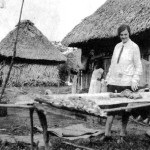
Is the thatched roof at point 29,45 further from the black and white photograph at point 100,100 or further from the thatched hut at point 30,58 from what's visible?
the black and white photograph at point 100,100

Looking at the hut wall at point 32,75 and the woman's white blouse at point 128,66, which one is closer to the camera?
the woman's white blouse at point 128,66

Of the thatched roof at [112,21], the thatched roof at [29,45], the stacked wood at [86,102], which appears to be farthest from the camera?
the thatched roof at [29,45]

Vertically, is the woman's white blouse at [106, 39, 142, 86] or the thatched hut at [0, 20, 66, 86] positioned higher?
the thatched hut at [0, 20, 66, 86]

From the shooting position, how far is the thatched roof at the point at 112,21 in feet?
26.7

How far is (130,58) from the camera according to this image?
496 cm

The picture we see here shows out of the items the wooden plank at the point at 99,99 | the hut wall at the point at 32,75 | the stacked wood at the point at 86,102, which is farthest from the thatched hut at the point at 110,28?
the hut wall at the point at 32,75

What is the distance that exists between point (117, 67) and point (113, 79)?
0.70 ft

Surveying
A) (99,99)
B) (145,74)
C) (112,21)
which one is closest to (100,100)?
(99,99)

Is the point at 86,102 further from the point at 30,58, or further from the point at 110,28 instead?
Answer: the point at 30,58

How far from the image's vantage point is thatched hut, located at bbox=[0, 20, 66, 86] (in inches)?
826

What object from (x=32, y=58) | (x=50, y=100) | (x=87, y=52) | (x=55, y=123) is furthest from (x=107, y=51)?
(x=32, y=58)

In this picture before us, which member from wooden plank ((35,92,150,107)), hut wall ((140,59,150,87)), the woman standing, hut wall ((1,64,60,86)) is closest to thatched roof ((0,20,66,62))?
hut wall ((1,64,60,86))

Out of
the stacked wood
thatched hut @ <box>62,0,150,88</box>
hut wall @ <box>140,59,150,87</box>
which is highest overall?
thatched hut @ <box>62,0,150,88</box>

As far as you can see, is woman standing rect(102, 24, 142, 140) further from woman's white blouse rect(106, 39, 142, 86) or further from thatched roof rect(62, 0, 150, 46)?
thatched roof rect(62, 0, 150, 46)
